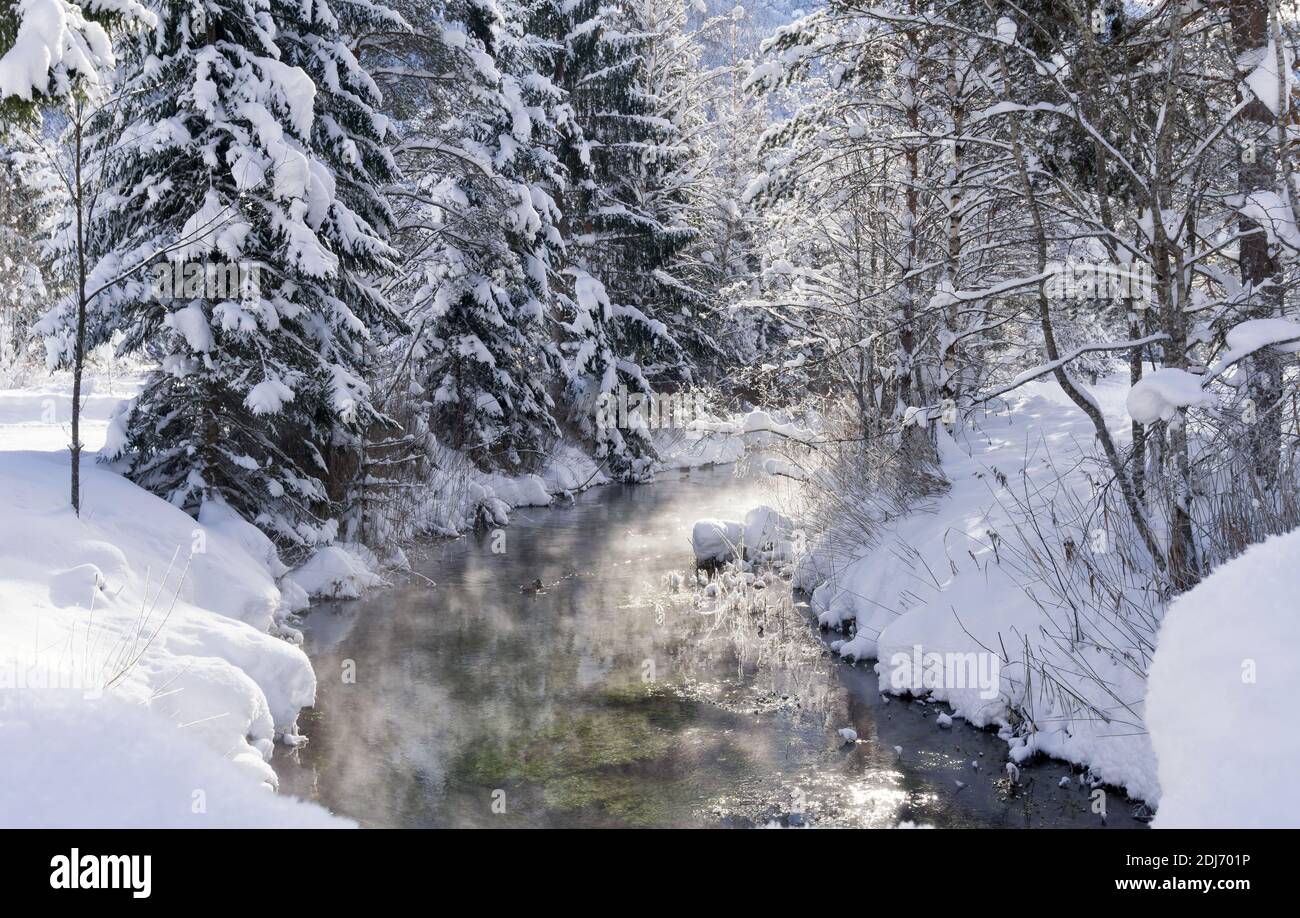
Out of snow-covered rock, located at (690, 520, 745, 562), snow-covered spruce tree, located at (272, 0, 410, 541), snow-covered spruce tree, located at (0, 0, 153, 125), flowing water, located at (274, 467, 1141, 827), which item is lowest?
flowing water, located at (274, 467, 1141, 827)

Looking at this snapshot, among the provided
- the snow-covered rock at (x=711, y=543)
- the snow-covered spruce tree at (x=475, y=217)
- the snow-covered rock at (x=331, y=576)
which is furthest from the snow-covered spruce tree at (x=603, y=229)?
the snow-covered rock at (x=331, y=576)

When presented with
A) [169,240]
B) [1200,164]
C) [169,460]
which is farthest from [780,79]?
[169,460]

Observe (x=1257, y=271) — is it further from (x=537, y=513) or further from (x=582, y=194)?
(x=582, y=194)

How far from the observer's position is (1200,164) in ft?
22.6

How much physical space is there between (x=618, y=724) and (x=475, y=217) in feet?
35.7

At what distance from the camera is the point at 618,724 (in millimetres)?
8148

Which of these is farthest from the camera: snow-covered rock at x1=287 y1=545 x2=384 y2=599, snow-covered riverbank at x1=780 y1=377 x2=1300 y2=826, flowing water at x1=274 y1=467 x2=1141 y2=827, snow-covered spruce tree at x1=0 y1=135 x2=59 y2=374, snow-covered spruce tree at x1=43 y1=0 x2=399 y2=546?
snow-covered spruce tree at x1=0 y1=135 x2=59 y2=374

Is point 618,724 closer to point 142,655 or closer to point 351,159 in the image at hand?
point 142,655

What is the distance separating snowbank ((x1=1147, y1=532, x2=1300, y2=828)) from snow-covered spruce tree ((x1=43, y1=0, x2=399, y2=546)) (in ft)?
29.0

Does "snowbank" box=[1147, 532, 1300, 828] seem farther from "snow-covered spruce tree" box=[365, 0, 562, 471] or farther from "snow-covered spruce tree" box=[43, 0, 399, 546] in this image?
"snow-covered spruce tree" box=[365, 0, 562, 471]

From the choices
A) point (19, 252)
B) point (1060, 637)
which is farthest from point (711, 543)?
point (19, 252)

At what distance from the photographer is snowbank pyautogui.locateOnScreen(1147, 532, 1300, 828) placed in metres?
2.97

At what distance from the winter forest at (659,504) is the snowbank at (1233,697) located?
0.05ft

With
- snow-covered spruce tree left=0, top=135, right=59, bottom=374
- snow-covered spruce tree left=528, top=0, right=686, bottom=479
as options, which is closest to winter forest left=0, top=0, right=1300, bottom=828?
snow-covered spruce tree left=528, top=0, right=686, bottom=479
